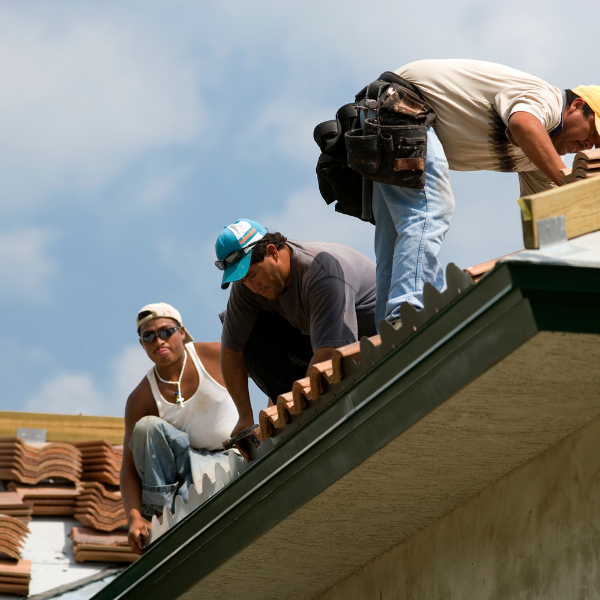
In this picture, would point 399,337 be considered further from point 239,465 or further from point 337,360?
point 239,465

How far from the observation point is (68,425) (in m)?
9.58

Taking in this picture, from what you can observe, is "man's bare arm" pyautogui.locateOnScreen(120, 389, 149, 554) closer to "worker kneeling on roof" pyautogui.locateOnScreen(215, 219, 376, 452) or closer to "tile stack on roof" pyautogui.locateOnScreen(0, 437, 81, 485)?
"worker kneeling on roof" pyautogui.locateOnScreen(215, 219, 376, 452)

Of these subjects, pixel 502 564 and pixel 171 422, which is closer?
pixel 502 564

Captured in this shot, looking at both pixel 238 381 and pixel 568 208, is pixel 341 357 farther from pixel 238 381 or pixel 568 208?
pixel 238 381

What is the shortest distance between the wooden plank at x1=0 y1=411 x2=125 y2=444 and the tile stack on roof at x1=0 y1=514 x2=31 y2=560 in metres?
2.16

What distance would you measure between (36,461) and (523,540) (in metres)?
5.53

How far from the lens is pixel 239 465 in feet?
14.7

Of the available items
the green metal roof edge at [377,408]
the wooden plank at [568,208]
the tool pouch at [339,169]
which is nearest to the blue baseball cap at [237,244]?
the tool pouch at [339,169]

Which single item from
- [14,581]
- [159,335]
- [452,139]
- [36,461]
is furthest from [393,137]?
[36,461]

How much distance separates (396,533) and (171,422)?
2918 millimetres

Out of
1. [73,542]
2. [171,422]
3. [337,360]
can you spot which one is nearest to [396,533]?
[337,360]

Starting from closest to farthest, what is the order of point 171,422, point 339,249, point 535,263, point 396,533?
point 535,263 → point 396,533 → point 339,249 → point 171,422

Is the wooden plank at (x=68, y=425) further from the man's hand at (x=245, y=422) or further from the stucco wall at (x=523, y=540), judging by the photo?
the stucco wall at (x=523, y=540)

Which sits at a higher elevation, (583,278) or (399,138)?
(399,138)
